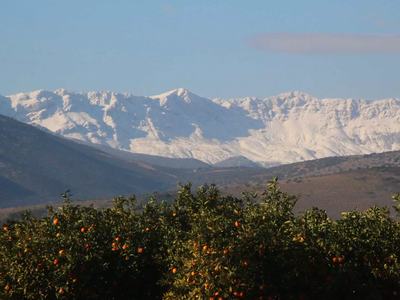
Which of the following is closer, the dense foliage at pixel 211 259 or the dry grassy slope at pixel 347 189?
the dense foliage at pixel 211 259

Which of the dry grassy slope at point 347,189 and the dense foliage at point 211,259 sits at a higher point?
the dense foliage at point 211,259

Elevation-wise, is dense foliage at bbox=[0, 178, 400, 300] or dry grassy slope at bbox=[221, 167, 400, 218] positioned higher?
dense foliage at bbox=[0, 178, 400, 300]

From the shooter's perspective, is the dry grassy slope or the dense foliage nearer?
the dense foliage

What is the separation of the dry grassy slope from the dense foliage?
118 m

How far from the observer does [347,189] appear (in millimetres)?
158250

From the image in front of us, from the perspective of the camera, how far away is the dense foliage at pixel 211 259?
15969mm

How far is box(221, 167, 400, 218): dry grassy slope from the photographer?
144 meters

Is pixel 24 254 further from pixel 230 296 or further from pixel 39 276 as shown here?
pixel 230 296

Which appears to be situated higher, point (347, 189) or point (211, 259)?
point (211, 259)

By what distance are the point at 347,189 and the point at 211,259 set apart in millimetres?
148453

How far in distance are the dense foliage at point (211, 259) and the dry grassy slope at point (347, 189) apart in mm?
118178

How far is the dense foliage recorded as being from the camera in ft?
52.4

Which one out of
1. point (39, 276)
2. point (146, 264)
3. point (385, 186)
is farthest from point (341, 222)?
point (385, 186)

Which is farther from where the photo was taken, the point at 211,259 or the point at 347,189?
the point at 347,189
